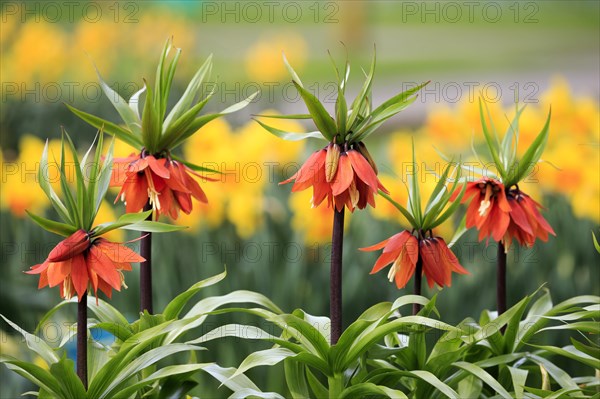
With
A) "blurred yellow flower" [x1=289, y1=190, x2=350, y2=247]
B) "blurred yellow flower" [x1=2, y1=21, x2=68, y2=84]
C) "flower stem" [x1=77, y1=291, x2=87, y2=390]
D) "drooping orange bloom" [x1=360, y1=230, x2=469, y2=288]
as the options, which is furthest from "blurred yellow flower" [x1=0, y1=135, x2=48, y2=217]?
"blurred yellow flower" [x1=2, y1=21, x2=68, y2=84]

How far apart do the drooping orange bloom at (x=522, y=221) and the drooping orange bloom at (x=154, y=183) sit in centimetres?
54

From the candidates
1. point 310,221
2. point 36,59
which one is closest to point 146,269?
point 310,221

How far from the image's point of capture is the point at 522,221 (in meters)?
1.62

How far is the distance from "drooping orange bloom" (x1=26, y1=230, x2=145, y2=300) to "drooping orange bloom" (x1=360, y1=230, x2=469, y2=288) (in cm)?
41

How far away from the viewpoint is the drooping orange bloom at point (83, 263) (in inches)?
53.0

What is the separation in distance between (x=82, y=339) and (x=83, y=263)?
0.42ft

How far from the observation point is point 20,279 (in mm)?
2891

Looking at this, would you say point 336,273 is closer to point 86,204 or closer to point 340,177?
point 340,177

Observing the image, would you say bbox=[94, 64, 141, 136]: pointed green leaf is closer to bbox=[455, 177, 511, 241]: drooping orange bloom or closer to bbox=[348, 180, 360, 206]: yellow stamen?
bbox=[348, 180, 360, 206]: yellow stamen

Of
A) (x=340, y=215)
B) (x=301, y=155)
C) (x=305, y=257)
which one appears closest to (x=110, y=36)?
(x=301, y=155)

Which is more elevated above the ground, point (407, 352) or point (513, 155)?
point (513, 155)

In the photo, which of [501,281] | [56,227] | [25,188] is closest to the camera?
[56,227]

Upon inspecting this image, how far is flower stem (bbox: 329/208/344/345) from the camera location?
1488 mm

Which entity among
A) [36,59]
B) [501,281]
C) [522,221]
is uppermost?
[36,59]
